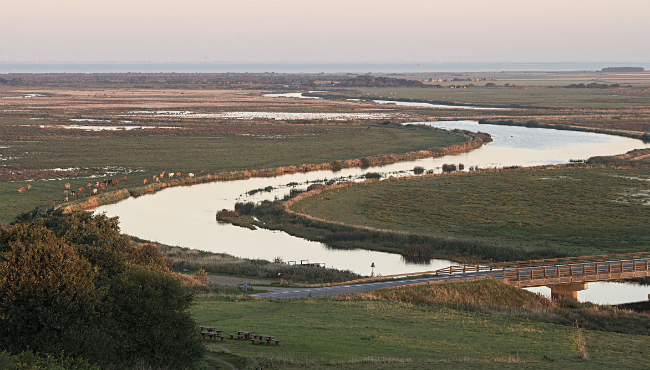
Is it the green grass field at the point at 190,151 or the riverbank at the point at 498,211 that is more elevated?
the green grass field at the point at 190,151

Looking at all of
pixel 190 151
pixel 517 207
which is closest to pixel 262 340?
pixel 517 207

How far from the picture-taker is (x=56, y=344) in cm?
1592

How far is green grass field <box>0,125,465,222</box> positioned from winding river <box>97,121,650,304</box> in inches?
236

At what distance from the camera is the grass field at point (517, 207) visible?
44.7 metres

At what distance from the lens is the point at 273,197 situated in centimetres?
6153

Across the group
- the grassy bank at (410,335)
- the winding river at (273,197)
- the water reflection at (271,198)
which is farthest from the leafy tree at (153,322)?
the water reflection at (271,198)

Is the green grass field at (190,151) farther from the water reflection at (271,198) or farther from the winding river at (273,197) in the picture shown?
the water reflection at (271,198)

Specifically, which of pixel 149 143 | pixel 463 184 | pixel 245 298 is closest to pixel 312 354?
pixel 245 298

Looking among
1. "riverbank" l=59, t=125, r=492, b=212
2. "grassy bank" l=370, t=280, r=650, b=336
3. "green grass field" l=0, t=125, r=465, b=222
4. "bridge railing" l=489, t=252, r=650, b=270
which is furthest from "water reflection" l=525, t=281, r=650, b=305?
"green grass field" l=0, t=125, r=465, b=222

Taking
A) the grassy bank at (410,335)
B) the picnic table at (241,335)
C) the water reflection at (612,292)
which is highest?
the picnic table at (241,335)

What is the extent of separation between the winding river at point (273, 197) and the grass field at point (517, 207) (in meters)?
5.60

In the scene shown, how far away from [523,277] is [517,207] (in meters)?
21.8

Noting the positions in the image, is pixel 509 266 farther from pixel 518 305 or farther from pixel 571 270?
pixel 518 305

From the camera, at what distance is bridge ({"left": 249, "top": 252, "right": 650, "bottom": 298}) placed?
32625mm
